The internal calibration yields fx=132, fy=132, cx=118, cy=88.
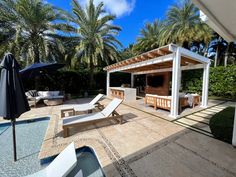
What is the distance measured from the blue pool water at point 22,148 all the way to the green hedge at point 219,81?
14356 millimetres

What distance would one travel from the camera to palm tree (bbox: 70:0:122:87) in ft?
40.3

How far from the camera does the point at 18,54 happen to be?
1039cm

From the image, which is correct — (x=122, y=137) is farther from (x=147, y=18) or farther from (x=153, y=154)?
(x=147, y=18)

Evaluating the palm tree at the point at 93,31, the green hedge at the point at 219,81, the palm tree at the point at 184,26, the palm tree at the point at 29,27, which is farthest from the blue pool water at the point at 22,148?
the palm tree at the point at 184,26

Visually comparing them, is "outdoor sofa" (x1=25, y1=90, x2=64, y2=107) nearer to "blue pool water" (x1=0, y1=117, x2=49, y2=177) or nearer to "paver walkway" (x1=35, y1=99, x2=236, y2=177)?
"blue pool water" (x1=0, y1=117, x2=49, y2=177)

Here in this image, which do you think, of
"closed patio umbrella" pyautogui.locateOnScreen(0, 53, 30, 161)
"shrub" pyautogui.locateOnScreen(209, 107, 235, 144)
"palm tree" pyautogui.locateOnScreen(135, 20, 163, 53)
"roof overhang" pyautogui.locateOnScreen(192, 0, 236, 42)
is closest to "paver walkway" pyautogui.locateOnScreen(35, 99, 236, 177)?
"shrub" pyautogui.locateOnScreen(209, 107, 235, 144)

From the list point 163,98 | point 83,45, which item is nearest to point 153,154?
point 163,98

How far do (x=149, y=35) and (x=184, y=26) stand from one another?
5.88m

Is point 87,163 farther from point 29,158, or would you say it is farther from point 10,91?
point 10,91

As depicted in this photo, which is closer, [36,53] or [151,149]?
[151,149]

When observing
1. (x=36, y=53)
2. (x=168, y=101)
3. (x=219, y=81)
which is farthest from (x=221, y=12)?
(x=36, y=53)

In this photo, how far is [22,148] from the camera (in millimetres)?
3992

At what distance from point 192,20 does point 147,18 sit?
6763 millimetres

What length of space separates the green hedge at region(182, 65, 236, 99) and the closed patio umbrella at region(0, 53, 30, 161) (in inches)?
592
